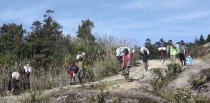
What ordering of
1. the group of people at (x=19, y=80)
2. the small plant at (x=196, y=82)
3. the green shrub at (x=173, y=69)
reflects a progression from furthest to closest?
the green shrub at (x=173, y=69), the group of people at (x=19, y=80), the small plant at (x=196, y=82)

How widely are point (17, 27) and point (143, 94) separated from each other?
40.8 metres

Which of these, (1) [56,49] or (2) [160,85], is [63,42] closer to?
(1) [56,49]

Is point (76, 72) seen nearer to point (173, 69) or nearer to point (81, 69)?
point (81, 69)

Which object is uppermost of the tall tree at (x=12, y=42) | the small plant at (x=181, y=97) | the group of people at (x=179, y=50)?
the tall tree at (x=12, y=42)

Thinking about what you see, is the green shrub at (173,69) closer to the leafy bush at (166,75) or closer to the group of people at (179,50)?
the leafy bush at (166,75)

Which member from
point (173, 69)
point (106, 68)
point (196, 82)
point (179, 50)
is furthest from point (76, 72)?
point (196, 82)

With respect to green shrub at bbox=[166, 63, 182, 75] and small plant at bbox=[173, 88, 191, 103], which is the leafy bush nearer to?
green shrub at bbox=[166, 63, 182, 75]

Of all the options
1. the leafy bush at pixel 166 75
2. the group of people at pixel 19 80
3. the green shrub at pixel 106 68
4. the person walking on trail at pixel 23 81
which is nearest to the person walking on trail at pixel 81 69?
the group of people at pixel 19 80

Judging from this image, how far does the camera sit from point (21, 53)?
3106 cm

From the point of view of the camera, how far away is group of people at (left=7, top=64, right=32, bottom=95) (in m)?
17.1

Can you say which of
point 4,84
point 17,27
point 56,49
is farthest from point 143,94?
point 17,27

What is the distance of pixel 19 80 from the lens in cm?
1839

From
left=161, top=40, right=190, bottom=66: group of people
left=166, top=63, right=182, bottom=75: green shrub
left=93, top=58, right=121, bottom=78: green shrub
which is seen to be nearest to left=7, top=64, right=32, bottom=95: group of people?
left=93, top=58, right=121, bottom=78: green shrub

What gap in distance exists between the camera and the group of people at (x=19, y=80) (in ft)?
56.0
